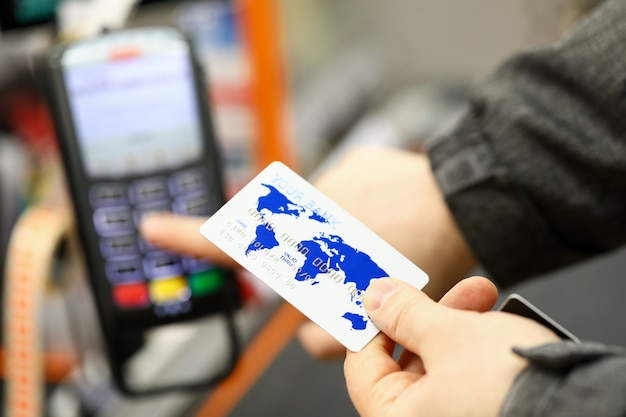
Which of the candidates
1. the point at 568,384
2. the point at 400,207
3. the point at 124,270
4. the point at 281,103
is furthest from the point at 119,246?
the point at 281,103

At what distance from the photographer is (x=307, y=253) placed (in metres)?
0.28

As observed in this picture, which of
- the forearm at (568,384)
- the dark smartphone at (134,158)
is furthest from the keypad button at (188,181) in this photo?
the forearm at (568,384)

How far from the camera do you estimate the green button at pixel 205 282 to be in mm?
455

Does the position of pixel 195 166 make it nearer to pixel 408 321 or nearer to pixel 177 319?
pixel 177 319

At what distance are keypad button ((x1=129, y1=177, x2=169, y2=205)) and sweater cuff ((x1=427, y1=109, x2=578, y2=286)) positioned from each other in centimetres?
18

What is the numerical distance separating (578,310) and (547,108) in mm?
194

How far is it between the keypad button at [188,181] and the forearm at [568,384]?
253 mm

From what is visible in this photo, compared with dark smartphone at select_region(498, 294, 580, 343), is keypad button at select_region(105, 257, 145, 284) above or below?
below

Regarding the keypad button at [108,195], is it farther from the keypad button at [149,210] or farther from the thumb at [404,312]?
the thumb at [404,312]

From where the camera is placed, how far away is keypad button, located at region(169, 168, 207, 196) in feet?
1.45

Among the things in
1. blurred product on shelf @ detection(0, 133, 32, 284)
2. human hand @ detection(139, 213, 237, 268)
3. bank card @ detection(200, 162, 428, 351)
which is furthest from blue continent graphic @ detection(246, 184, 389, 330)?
blurred product on shelf @ detection(0, 133, 32, 284)

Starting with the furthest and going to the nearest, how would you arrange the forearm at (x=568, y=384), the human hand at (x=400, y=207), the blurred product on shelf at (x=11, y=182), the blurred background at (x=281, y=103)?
the blurred product on shelf at (x=11, y=182)
the blurred background at (x=281, y=103)
the human hand at (x=400, y=207)
the forearm at (x=568, y=384)

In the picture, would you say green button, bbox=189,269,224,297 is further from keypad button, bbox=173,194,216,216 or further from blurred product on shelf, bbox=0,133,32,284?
blurred product on shelf, bbox=0,133,32,284

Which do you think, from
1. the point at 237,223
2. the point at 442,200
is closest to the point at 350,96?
the point at 442,200
